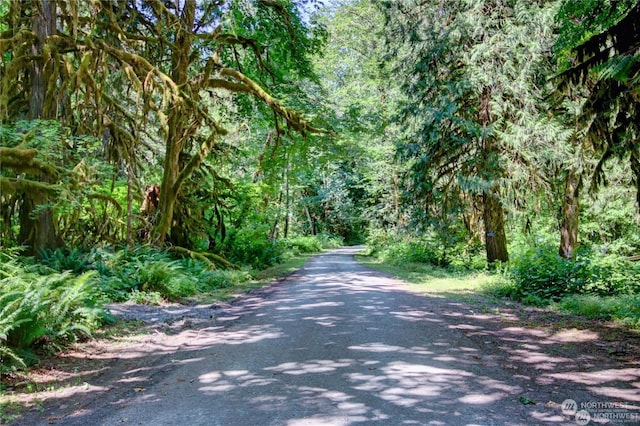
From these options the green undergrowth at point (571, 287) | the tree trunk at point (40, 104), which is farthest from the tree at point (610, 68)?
the tree trunk at point (40, 104)

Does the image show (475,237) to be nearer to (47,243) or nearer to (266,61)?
(266,61)

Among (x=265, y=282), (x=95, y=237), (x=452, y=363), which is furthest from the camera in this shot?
(x=265, y=282)

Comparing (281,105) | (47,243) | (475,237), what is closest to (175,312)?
(47,243)

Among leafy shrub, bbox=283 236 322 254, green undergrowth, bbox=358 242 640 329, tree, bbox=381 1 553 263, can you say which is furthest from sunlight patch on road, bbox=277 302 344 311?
leafy shrub, bbox=283 236 322 254

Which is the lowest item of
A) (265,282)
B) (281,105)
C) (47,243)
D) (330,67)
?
(265,282)

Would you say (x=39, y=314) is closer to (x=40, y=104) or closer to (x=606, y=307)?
(x=40, y=104)

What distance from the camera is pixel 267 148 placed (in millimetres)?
18562

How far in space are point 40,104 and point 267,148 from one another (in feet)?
32.3

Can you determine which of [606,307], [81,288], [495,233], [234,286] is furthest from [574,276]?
[81,288]

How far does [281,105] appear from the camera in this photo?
13.5 meters

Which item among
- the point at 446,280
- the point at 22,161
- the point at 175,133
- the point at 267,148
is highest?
the point at 267,148

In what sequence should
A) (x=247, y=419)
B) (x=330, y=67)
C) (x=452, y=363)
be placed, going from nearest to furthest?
(x=247, y=419) < (x=452, y=363) < (x=330, y=67)

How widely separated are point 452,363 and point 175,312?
588cm

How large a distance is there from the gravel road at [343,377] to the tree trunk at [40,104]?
4526 mm
